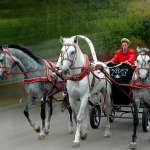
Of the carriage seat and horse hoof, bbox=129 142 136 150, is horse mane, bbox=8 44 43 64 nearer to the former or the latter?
the carriage seat

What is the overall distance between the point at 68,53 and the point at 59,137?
2189 mm

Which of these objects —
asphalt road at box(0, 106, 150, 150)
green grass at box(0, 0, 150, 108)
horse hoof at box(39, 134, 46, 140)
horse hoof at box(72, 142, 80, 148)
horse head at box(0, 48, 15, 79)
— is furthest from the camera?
green grass at box(0, 0, 150, 108)

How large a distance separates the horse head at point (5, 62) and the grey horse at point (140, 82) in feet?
8.05

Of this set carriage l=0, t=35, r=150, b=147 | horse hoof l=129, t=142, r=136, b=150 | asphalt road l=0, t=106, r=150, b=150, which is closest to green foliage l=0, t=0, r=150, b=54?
asphalt road l=0, t=106, r=150, b=150

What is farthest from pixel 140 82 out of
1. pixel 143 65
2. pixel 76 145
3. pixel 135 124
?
pixel 76 145

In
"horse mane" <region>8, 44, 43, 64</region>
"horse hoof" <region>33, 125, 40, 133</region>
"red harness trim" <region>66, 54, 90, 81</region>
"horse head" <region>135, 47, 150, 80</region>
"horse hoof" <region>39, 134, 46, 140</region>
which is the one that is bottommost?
"horse hoof" <region>39, 134, 46, 140</region>

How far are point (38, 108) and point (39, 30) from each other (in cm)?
361

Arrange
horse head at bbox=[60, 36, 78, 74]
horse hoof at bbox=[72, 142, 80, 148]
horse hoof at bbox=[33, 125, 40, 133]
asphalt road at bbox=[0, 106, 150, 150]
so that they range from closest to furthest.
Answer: horse head at bbox=[60, 36, 78, 74], horse hoof at bbox=[72, 142, 80, 148], asphalt road at bbox=[0, 106, 150, 150], horse hoof at bbox=[33, 125, 40, 133]

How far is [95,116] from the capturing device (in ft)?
32.7

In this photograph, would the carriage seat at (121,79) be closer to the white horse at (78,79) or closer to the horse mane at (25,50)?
the white horse at (78,79)

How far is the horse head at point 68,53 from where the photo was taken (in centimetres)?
792

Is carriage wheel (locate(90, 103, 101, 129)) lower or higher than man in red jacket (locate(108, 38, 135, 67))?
lower

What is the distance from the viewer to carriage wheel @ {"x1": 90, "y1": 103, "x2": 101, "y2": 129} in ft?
32.2

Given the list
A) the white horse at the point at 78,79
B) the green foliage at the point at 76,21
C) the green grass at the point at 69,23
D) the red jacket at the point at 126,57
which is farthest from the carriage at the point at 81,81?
the green foliage at the point at 76,21
